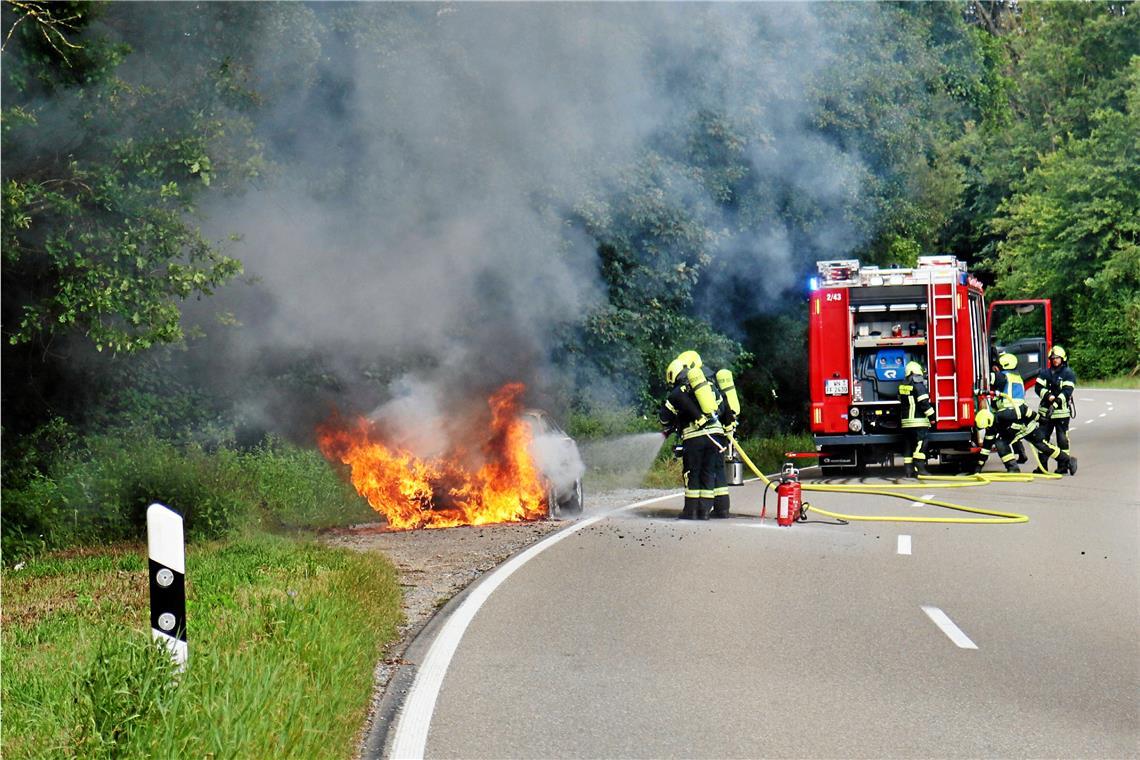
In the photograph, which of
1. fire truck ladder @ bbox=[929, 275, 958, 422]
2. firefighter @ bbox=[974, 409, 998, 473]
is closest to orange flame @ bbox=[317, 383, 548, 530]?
fire truck ladder @ bbox=[929, 275, 958, 422]

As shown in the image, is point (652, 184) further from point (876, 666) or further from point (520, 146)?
point (876, 666)

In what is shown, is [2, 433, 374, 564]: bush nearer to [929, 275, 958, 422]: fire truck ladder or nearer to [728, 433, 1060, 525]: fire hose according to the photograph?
[728, 433, 1060, 525]: fire hose

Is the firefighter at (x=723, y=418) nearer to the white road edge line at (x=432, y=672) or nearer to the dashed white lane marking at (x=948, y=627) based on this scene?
the white road edge line at (x=432, y=672)

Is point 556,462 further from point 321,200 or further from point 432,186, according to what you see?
point 321,200

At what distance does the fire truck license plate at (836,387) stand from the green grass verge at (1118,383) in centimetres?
3892

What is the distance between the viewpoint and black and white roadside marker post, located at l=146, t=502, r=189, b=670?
5.82 meters

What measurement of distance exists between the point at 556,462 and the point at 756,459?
910 centimetres

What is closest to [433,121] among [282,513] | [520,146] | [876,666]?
[520,146]

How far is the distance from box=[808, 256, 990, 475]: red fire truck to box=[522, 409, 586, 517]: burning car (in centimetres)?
611

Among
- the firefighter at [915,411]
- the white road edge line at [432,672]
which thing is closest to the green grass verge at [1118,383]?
the firefighter at [915,411]

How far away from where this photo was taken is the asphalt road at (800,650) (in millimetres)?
6062

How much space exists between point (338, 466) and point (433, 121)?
4.36 m

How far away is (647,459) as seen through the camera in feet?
74.8

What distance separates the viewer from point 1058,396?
21.4 metres
